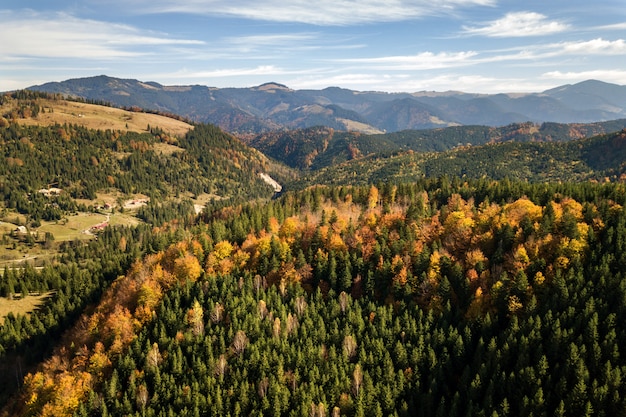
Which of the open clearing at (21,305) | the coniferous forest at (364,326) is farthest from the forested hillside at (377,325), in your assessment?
the open clearing at (21,305)

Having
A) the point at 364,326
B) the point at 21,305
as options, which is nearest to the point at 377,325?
the point at 364,326

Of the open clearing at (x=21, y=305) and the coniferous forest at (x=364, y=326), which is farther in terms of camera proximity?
the open clearing at (x=21, y=305)

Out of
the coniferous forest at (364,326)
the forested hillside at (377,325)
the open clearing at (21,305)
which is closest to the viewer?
the forested hillside at (377,325)

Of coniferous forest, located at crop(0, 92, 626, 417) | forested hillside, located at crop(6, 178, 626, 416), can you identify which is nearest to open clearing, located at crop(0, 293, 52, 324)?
coniferous forest, located at crop(0, 92, 626, 417)

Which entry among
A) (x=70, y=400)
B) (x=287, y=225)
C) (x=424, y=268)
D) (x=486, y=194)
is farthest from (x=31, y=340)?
(x=486, y=194)

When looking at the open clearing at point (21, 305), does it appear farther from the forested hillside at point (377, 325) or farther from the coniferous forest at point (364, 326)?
the forested hillside at point (377, 325)

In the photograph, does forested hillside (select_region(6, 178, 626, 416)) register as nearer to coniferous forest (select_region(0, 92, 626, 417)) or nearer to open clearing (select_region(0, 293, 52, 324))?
coniferous forest (select_region(0, 92, 626, 417))

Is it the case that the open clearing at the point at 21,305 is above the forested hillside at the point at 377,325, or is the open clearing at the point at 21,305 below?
below
